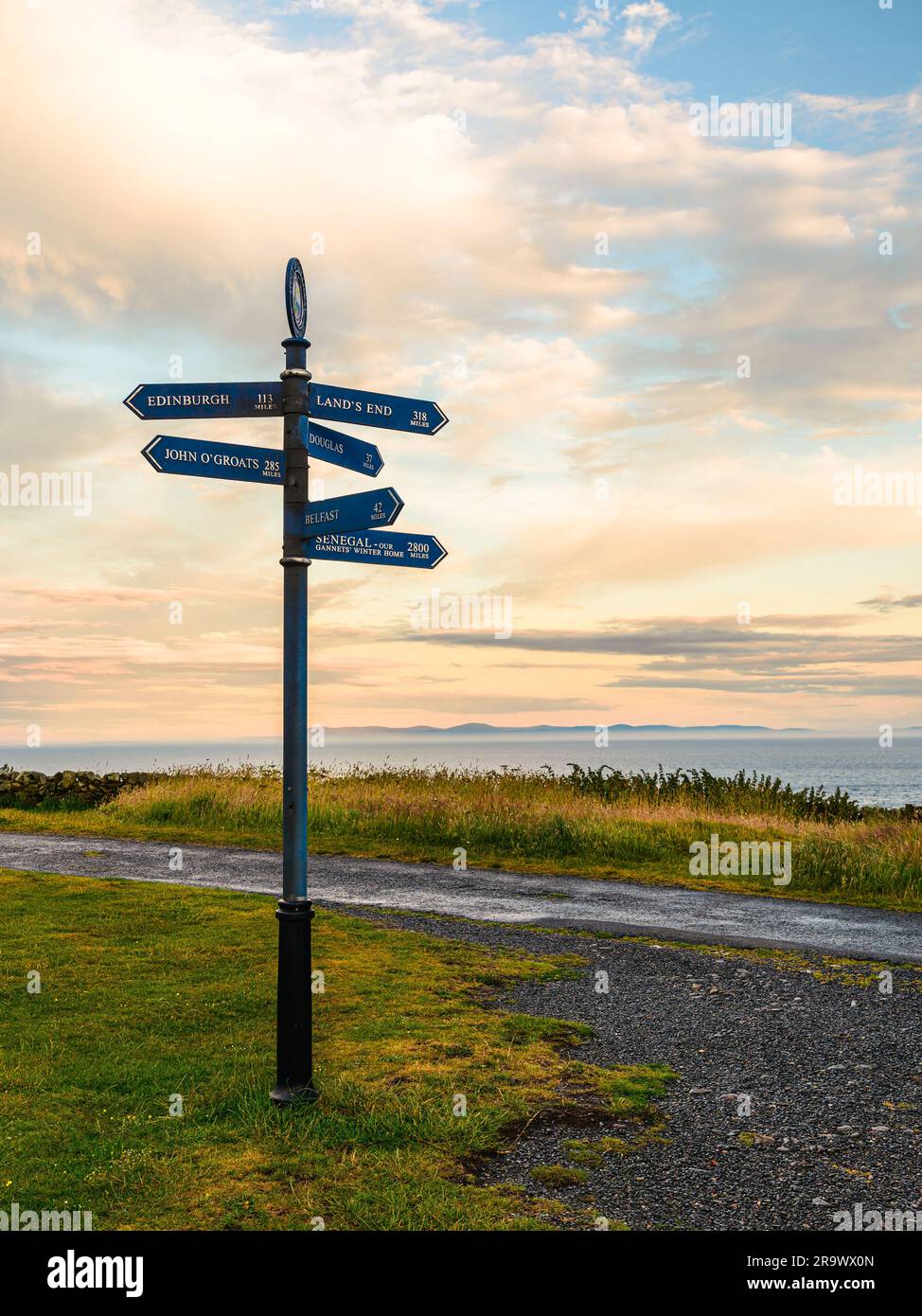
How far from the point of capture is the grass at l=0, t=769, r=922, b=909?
50.8 feet

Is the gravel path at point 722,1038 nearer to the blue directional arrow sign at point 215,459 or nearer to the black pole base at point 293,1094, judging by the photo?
the black pole base at point 293,1094

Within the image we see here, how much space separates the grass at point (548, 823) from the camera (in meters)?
15.5

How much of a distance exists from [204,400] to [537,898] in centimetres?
926

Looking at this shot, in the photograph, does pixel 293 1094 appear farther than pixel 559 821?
No

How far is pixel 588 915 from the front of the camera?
12.6 meters

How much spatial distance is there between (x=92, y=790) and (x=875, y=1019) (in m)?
22.3

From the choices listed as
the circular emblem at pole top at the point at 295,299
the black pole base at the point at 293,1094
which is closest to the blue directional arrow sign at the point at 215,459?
the circular emblem at pole top at the point at 295,299

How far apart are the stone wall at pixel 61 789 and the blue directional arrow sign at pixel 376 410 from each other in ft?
69.0

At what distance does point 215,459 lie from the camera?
6.52 m

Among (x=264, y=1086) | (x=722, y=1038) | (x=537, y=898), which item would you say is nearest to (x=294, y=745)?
(x=264, y=1086)

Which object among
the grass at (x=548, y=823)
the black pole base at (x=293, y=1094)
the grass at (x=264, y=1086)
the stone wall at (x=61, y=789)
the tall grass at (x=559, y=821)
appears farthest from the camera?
the stone wall at (x=61, y=789)

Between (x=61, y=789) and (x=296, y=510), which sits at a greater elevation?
(x=296, y=510)

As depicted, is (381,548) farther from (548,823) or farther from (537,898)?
(548,823)
